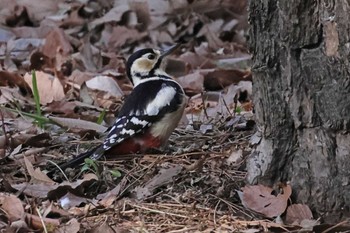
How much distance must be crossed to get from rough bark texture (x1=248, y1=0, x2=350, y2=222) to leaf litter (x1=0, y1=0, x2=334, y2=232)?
12cm

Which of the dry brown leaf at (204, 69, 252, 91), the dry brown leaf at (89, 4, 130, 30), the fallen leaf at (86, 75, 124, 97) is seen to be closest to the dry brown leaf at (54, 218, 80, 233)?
the fallen leaf at (86, 75, 124, 97)

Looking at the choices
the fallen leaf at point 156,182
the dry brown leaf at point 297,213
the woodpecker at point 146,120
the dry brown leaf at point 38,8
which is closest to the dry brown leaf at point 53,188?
the fallen leaf at point 156,182

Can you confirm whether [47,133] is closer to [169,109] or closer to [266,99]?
[169,109]

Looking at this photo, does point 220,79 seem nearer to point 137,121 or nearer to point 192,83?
point 192,83

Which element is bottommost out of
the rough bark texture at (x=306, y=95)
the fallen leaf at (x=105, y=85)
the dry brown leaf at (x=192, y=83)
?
the dry brown leaf at (x=192, y=83)

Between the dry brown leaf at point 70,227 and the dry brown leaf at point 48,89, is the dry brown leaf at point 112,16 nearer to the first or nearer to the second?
the dry brown leaf at point 48,89

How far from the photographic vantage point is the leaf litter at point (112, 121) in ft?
13.4

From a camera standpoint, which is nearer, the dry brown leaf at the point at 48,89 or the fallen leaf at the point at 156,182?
the fallen leaf at the point at 156,182

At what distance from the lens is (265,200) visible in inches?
160

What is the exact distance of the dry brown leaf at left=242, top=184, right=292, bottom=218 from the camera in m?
3.99

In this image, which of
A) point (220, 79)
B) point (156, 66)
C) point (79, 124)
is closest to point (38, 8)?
point (220, 79)

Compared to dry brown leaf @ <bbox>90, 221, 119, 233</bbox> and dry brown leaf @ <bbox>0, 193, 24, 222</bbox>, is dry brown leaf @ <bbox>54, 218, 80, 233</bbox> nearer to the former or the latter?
dry brown leaf @ <bbox>90, 221, 119, 233</bbox>

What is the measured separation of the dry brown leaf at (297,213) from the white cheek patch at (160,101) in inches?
60.1

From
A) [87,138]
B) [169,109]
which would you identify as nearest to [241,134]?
[169,109]
